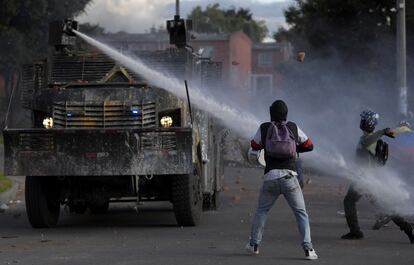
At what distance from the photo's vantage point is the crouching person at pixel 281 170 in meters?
8.73

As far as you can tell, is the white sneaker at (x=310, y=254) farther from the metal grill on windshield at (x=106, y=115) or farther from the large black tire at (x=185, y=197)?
the metal grill on windshield at (x=106, y=115)

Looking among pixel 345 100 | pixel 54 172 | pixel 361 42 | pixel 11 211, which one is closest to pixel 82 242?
pixel 54 172

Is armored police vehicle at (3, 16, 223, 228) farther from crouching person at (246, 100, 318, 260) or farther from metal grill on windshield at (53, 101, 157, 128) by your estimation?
crouching person at (246, 100, 318, 260)

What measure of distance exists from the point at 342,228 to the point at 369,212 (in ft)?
7.59

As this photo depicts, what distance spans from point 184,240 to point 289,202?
2041 mm

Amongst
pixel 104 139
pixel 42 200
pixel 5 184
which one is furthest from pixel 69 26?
pixel 5 184

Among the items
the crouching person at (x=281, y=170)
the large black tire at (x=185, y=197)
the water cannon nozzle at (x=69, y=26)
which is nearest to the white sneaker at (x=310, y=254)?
the crouching person at (x=281, y=170)

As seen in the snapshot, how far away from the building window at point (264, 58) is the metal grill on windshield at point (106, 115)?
62.5 m

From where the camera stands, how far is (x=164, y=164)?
10609mm

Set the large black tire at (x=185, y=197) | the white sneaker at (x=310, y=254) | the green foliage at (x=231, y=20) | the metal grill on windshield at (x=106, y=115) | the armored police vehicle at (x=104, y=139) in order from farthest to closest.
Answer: the green foliage at (x=231, y=20), the large black tire at (x=185, y=197), the metal grill on windshield at (x=106, y=115), the armored police vehicle at (x=104, y=139), the white sneaker at (x=310, y=254)

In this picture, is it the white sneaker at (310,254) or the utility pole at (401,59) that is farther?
the utility pole at (401,59)

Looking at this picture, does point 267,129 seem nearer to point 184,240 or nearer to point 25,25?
point 184,240

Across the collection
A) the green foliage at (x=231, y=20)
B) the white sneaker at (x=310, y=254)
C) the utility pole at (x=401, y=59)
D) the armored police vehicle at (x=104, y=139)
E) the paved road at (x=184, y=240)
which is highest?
the green foliage at (x=231, y=20)

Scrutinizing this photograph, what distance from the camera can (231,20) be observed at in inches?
4161
